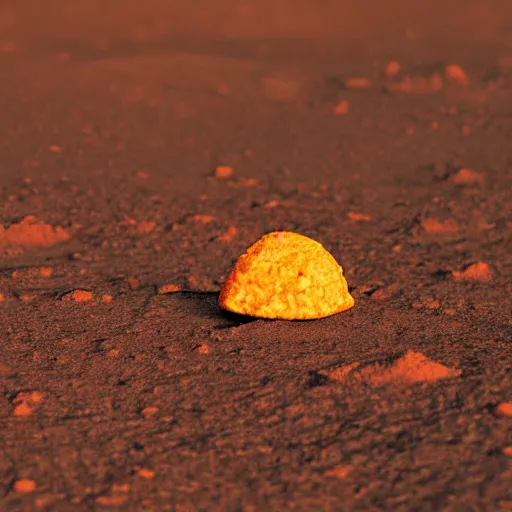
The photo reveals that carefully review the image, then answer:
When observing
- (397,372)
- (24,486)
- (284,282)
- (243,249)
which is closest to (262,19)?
(243,249)

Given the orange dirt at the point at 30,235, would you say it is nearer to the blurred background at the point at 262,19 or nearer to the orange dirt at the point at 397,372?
the orange dirt at the point at 397,372

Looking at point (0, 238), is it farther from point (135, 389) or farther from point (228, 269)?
point (135, 389)

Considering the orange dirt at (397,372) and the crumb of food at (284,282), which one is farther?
the crumb of food at (284,282)

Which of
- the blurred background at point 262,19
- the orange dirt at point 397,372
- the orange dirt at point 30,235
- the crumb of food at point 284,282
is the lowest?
the orange dirt at point 30,235

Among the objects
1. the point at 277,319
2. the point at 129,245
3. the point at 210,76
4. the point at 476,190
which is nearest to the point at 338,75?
the point at 210,76

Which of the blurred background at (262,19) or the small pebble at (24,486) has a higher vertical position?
the blurred background at (262,19)

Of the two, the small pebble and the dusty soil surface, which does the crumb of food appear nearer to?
the dusty soil surface

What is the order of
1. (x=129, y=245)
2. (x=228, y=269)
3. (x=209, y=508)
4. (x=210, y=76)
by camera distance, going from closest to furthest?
(x=209, y=508)
(x=228, y=269)
(x=129, y=245)
(x=210, y=76)

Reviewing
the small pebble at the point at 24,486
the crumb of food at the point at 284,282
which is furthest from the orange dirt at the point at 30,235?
the small pebble at the point at 24,486

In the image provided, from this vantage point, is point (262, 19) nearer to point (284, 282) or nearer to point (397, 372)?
point (284, 282)
